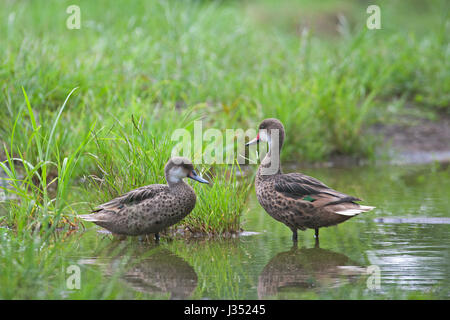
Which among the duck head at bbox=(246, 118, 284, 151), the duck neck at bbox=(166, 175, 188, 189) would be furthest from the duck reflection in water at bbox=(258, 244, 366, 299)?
the duck head at bbox=(246, 118, 284, 151)

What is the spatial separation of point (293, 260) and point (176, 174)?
1285 mm

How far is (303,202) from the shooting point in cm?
618

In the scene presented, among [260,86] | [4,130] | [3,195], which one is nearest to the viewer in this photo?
[3,195]

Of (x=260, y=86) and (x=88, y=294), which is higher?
(x=260, y=86)

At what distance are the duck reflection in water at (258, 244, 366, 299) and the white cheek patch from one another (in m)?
1.10

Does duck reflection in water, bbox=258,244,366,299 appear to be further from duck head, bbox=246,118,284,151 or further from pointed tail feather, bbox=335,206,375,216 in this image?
duck head, bbox=246,118,284,151

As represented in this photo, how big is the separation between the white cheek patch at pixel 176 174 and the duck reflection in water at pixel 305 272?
1.10 m

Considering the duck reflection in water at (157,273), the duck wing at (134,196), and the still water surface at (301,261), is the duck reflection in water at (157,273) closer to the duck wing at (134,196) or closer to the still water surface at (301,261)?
the still water surface at (301,261)

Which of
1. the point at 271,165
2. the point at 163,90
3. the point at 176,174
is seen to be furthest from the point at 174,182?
the point at 163,90

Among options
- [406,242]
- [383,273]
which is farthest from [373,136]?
[383,273]

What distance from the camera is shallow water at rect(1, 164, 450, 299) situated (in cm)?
475

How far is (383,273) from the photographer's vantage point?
510 cm
